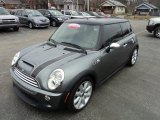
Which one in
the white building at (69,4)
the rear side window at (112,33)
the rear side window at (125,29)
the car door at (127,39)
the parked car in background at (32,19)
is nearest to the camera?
the rear side window at (112,33)

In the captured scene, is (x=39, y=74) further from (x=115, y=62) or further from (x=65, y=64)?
(x=115, y=62)

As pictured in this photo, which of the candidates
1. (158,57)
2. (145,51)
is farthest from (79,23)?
(145,51)

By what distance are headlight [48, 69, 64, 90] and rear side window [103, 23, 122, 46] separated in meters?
1.48

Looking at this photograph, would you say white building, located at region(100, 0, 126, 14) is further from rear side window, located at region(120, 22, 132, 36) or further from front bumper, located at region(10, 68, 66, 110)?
front bumper, located at region(10, 68, 66, 110)

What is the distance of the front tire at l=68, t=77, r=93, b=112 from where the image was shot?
3318 millimetres

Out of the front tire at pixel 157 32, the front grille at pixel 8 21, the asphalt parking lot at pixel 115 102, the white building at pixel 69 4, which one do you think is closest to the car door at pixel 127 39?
the asphalt parking lot at pixel 115 102

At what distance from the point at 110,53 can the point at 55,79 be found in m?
1.69

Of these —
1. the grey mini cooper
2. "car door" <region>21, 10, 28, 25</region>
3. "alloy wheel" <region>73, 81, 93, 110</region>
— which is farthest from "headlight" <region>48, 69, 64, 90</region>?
"car door" <region>21, 10, 28, 25</region>

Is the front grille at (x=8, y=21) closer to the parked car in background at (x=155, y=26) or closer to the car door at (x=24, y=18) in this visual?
the car door at (x=24, y=18)

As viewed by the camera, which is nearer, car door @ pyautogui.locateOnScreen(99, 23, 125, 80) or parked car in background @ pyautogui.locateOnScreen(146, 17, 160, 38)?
car door @ pyautogui.locateOnScreen(99, 23, 125, 80)

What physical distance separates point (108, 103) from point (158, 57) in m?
4.55

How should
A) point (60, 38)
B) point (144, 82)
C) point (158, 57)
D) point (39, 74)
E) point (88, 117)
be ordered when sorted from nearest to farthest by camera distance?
point (39, 74) → point (88, 117) → point (60, 38) → point (144, 82) → point (158, 57)

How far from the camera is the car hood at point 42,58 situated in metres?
3.42

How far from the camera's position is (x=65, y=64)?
11.1 feet
